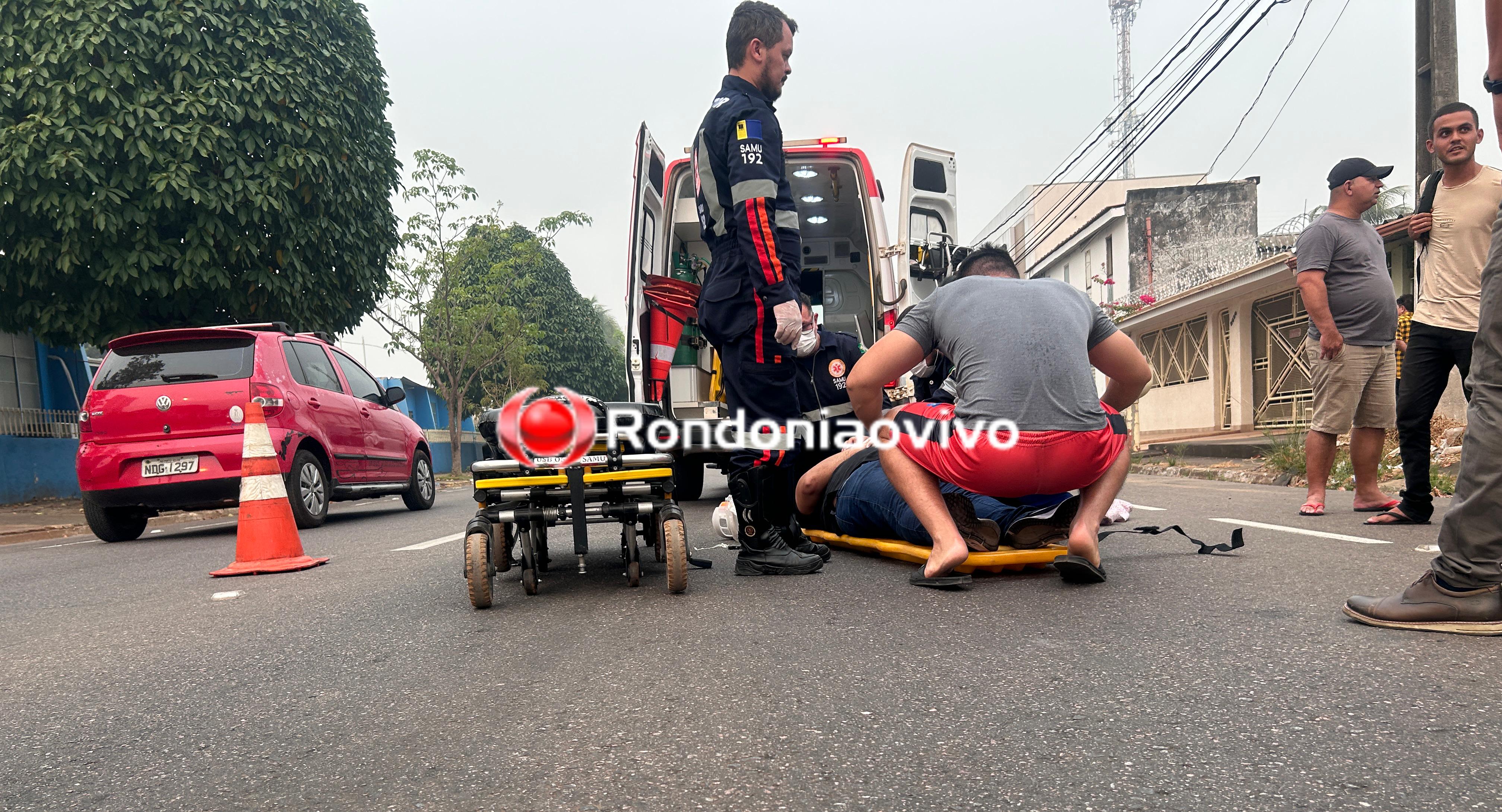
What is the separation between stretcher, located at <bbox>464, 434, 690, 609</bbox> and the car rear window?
15.8 ft

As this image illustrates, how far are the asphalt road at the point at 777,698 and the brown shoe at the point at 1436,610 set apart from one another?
0.28 ft

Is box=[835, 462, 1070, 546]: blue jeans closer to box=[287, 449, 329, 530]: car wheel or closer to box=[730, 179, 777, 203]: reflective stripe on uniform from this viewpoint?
box=[730, 179, 777, 203]: reflective stripe on uniform

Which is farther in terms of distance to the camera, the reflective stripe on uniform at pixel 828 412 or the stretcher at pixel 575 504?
the reflective stripe on uniform at pixel 828 412

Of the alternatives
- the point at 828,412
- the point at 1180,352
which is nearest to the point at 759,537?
the point at 828,412

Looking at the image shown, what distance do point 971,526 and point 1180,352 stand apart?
22576 mm

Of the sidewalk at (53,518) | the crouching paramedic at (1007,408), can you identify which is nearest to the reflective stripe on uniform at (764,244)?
the crouching paramedic at (1007,408)

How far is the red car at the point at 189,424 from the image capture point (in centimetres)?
750

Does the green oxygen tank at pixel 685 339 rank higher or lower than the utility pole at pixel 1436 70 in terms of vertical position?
lower

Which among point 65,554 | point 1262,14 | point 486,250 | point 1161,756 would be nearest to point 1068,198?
point 486,250

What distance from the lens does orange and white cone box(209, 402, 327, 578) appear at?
5316 mm

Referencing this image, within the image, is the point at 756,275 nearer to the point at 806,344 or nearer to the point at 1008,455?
the point at 806,344

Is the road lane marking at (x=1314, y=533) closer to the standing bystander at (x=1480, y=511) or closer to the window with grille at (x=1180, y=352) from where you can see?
the standing bystander at (x=1480, y=511)

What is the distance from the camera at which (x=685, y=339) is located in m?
8.30

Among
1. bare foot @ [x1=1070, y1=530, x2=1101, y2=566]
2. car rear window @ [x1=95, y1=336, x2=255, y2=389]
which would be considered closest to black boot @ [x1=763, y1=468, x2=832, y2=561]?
bare foot @ [x1=1070, y1=530, x2=1101, y2=566]
